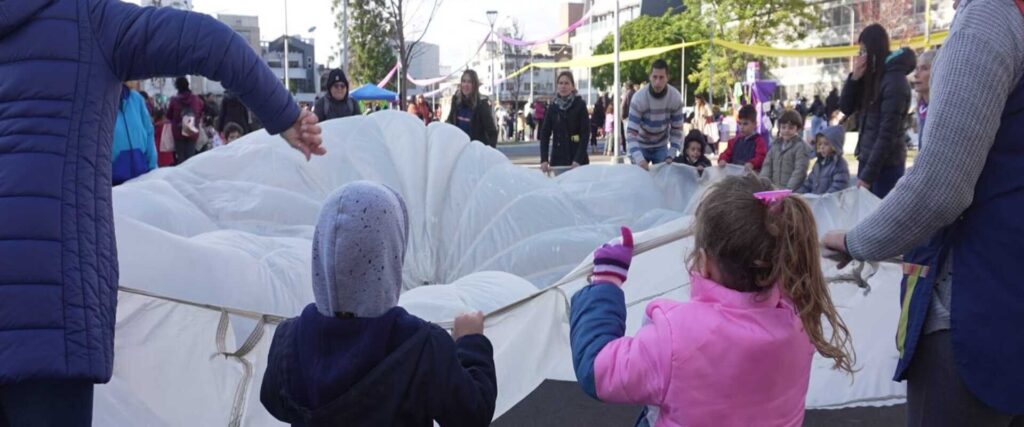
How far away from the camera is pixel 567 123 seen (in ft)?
28.8

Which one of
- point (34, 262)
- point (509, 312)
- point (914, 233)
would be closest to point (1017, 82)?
point (914, 233)

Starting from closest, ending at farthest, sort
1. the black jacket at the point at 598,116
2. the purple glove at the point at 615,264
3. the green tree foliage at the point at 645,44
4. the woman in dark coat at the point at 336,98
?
the purple glove at the point at 615,264
the woman in dark coat at the point at 336,98
the black jacket at the point at 598,116
the green tree foliage at the point at 645,44

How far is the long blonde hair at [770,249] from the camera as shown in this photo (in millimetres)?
1842

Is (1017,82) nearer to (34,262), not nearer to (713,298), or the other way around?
(713,298)

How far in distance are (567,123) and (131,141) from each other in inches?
162

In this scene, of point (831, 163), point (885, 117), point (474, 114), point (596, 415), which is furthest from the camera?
point (474, 114)

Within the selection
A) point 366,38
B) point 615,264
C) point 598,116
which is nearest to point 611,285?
point 615,264

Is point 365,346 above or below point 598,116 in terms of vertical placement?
below

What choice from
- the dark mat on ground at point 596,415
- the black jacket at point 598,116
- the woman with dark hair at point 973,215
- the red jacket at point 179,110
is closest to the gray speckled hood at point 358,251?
the woman with dark hair at point 973,215

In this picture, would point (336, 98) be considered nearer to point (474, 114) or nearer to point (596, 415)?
point (474, 114)

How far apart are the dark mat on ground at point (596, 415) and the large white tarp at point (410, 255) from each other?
56 cm

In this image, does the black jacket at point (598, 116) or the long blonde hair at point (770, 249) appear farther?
the black jacket at point (598, 116)

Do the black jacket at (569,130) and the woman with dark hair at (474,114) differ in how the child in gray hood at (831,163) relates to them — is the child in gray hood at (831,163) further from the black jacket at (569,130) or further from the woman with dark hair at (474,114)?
the woman with dark hair at (474,114)

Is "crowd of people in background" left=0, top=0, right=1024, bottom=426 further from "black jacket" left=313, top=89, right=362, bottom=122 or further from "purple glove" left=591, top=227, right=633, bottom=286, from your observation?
"black jacket" left=313, top=89, right=362, bottom=122
